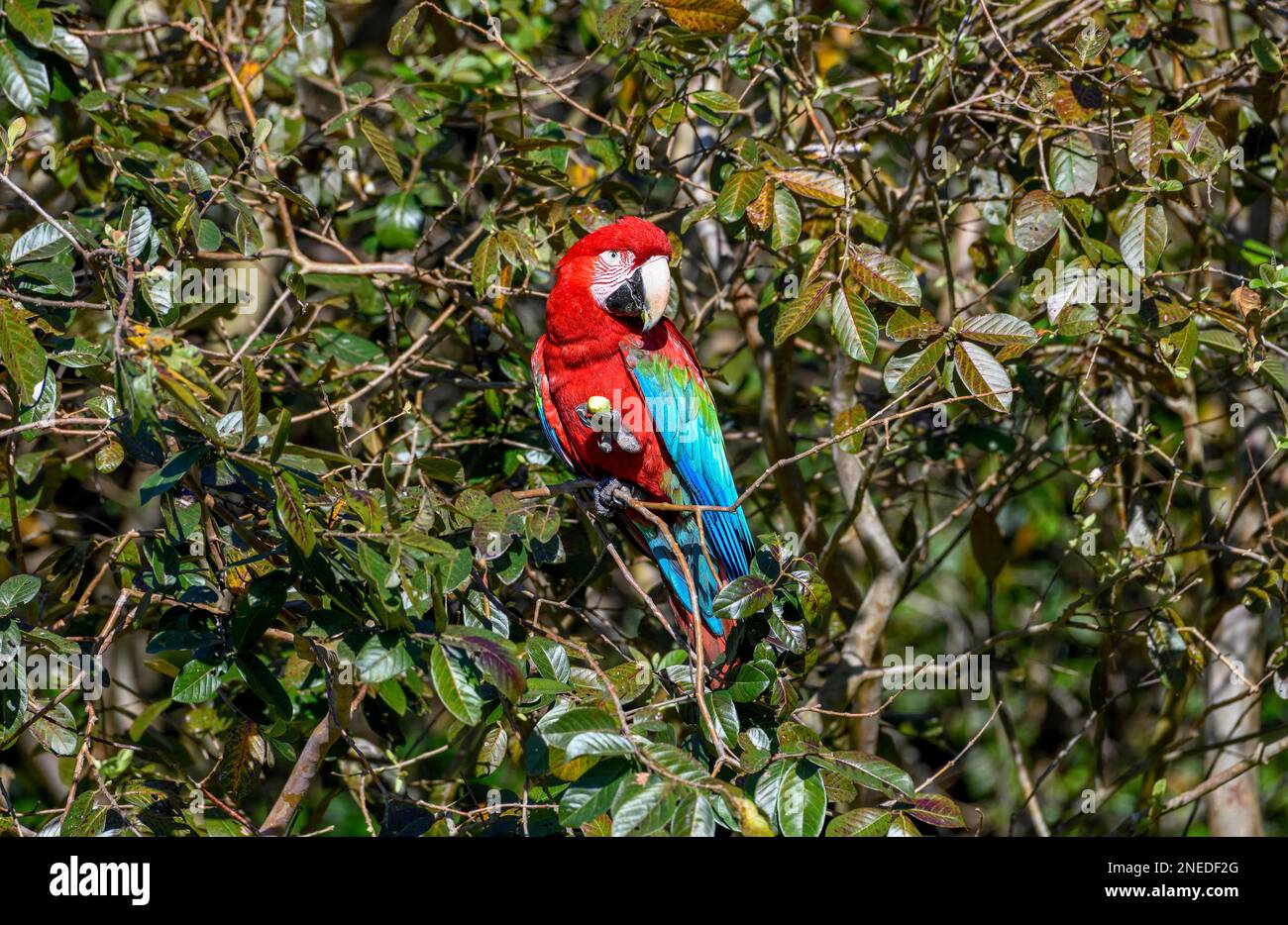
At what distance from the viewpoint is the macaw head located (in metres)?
3.15

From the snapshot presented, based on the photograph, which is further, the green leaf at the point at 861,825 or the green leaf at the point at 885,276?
the green leaf at the point at 885,276

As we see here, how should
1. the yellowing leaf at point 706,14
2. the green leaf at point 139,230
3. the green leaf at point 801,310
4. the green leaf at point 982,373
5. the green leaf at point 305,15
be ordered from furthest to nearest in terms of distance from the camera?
the green leaf at point 305,15 → the yellowing leaf at point 706,14 → the green leaf at point 801,310 → the green leaf at point 982,373 → the green leaf at point 139,230

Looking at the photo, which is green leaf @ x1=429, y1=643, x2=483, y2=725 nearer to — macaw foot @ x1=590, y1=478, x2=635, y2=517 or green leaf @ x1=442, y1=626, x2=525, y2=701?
green leaf @ x1=442, y1=626, x2=525, y2=701

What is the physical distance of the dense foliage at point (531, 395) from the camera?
7.28 feet

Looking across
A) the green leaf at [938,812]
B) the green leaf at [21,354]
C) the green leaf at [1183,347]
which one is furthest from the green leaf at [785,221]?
the green leaf at [21,354]

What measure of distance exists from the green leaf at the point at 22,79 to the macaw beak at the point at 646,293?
1635 mm

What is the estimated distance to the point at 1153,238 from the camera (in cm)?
261

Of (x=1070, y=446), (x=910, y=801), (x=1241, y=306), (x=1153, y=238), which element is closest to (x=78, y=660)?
(x=910, y=801)

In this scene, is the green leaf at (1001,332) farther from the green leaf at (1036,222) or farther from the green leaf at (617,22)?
the green leaf at (617,22)

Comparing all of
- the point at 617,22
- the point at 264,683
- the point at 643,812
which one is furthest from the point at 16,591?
the point at 617,22

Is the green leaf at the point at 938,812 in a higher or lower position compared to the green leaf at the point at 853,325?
lower

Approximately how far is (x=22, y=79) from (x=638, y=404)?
1.92m
